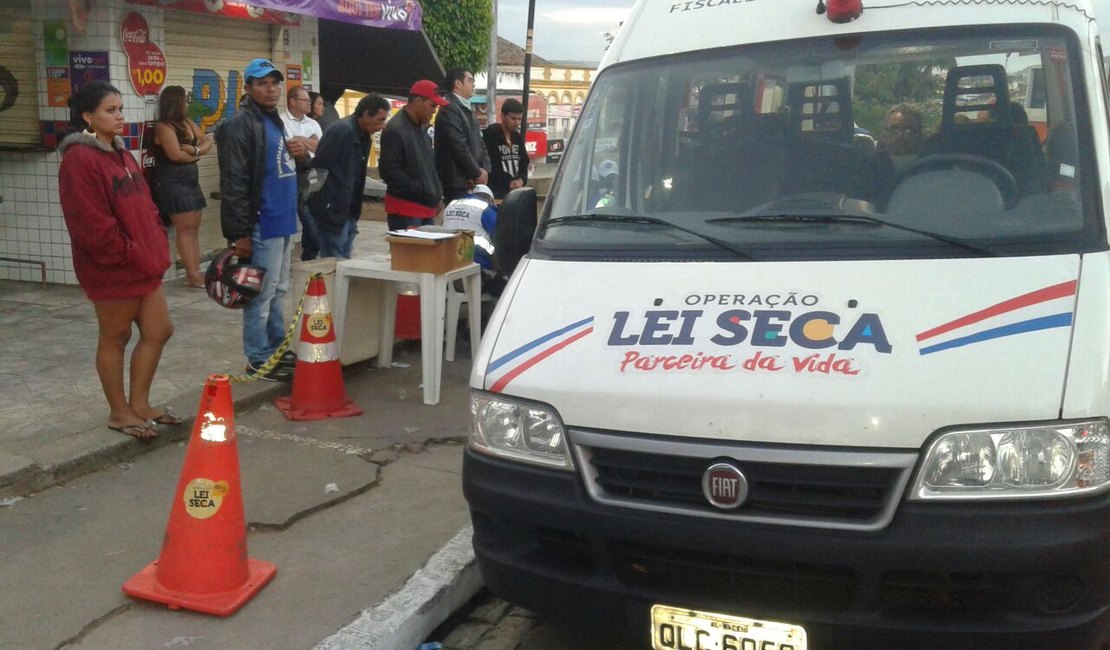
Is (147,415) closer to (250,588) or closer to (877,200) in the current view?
(250,588)

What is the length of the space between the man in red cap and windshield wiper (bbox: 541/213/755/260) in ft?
14.4

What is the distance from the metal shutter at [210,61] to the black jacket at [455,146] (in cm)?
288

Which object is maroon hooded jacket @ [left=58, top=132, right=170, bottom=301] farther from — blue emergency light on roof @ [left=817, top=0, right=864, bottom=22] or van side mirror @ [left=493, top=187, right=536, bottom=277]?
blue emergency light on roof @ [left=817, top=0, right=864, bottom=22]

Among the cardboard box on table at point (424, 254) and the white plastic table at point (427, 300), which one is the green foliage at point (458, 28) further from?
the cardboard box on table at point (424, 254)

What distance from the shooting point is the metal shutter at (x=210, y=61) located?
10594 mm

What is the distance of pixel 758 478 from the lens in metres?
3.06

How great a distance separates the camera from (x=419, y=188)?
27.7 ft

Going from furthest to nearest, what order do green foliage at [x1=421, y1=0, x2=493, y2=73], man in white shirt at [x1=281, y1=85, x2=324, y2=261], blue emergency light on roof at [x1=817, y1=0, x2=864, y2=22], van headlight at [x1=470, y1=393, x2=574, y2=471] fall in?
green foliage at [x1=421, y1=0, x2=493, y2=73] → man in white shirt at [x1=281, y1=85, x2=324, y2=261] → blue emergency light on roof at [x1=817, y1=0, x2=864, y2=22] → van headlight at [x1=470, y1=393, x2=574, y2=471]

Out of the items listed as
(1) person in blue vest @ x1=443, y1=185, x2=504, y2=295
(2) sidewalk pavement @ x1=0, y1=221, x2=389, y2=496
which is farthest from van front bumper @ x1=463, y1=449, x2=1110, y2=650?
(1) person in blue vest @ x1=443, y1=185, x2=504, y2=295

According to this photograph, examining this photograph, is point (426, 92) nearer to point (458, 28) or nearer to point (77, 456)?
point (77, 456)

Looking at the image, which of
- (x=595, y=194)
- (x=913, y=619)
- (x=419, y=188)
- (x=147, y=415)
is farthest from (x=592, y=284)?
(x=419, y=188)

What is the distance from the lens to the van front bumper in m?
2.88

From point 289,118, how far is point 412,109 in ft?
9.63

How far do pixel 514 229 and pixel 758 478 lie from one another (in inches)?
69.7
